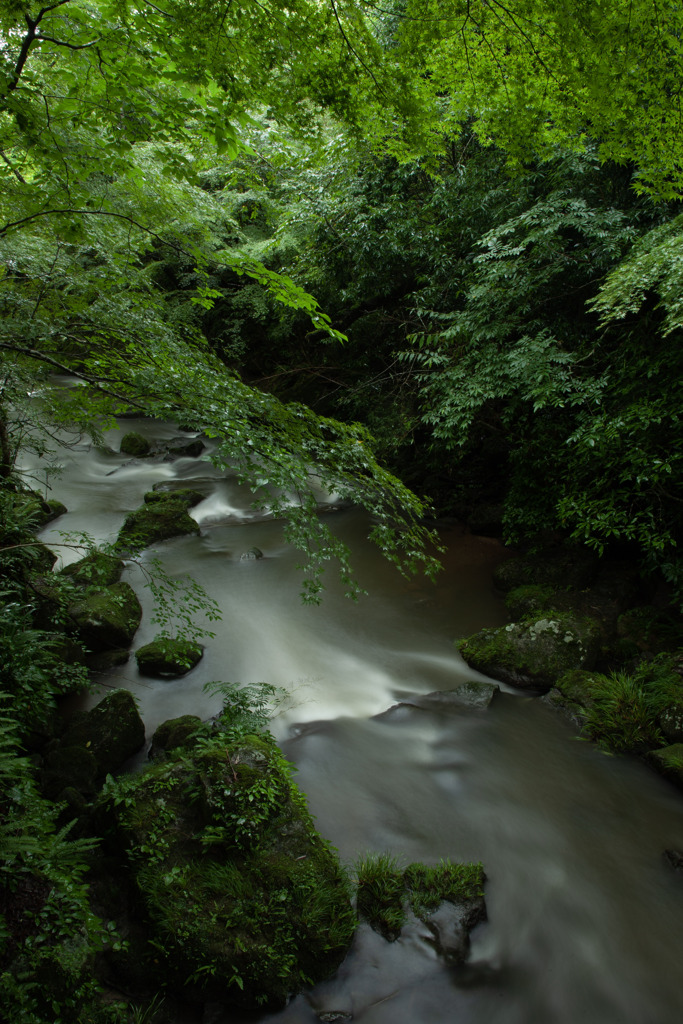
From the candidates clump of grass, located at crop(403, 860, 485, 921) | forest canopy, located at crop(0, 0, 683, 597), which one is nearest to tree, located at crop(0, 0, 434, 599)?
forest canopy, located at crop(0, 0, 683, 597)

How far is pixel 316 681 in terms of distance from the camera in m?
6.44

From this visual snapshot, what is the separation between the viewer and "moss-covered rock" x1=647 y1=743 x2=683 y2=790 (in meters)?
4.81

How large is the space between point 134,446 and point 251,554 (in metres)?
5.92

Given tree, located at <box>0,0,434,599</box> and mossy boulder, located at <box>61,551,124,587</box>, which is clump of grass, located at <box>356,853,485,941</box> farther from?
mossy boulder, located at <box>61,551,124,587</box>

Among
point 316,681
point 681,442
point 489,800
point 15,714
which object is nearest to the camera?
point 15,714

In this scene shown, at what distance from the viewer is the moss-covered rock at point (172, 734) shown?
15.7 feet

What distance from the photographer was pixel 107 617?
6355 millimetres

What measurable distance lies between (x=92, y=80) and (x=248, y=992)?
20.5 ft

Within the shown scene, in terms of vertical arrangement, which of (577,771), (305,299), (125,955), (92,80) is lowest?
(125,955)

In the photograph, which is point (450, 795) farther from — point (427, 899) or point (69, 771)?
point (69, 771)

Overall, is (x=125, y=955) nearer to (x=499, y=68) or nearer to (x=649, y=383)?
(x=499, y=68)

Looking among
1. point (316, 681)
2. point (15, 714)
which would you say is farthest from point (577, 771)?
point (15, 714)

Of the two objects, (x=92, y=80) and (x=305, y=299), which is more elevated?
(x=92, y=80)

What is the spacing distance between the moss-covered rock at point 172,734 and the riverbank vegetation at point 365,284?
0.82 metres
